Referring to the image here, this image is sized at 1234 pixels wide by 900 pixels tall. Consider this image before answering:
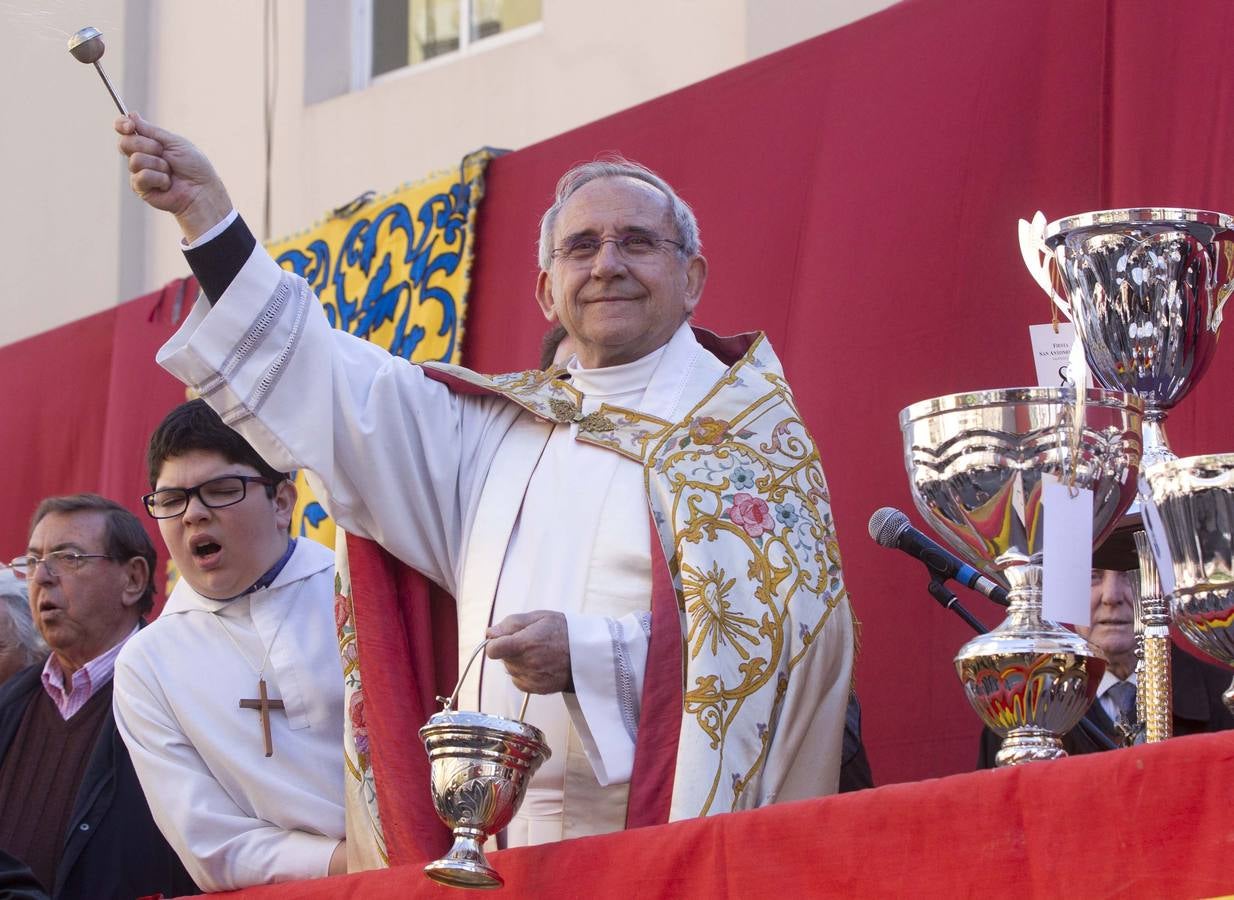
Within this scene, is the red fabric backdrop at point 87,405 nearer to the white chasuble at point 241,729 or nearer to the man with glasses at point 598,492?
the white chasuble at point 241,729

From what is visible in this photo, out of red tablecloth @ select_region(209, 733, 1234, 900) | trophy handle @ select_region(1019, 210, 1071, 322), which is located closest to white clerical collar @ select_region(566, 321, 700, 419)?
trophy handle @ select_region(1019, 210, 1071, 322)

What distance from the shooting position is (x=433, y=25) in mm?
7449

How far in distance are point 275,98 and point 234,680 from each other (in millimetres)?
4475

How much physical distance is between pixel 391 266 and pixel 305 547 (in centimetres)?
254

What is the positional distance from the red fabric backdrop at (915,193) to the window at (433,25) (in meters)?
1.70

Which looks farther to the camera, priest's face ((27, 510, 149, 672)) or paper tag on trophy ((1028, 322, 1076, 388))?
priest's face ((27, 510, 149, 672))

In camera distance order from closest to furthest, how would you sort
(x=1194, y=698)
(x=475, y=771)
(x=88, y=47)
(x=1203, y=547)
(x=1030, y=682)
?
(x=1203, y=547), (x=1030, y=682), (x=475, y=771), (x=88, y=47), (x=1194, y=698)

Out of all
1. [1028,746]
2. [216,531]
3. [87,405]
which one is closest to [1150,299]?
[1028,746]

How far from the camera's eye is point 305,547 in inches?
156

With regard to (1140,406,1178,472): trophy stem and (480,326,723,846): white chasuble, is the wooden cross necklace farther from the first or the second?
(1140,406,1178,472): trophy stem

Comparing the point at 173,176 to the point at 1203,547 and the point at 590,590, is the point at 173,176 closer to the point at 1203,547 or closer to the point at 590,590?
the point at 590,590

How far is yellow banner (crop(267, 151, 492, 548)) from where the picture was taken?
243 inches

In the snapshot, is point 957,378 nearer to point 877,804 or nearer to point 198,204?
point 198,204

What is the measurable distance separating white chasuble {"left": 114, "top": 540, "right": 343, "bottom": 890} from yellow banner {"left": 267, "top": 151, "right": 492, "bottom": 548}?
2.34 metres
